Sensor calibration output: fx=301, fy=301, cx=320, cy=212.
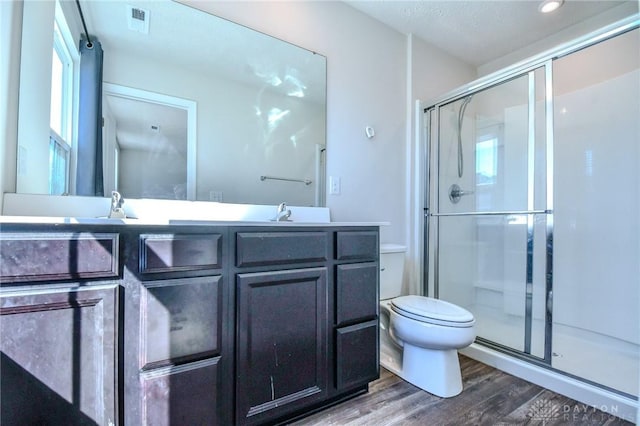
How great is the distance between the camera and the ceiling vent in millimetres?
1403

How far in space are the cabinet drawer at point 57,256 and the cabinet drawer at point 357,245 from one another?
0.88m

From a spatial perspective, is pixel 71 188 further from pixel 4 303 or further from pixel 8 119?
pixel 4 303

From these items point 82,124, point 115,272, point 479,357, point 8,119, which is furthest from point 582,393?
point 8,119

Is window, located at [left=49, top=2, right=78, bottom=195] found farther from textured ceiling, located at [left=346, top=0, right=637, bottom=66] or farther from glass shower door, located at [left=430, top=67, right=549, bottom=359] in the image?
glass shower door, located at [left=430, top=67, right=549, bottom=359]

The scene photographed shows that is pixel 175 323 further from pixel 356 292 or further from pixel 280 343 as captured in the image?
pixel 356 292

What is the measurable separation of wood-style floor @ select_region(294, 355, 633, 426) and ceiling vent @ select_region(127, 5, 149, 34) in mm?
1945

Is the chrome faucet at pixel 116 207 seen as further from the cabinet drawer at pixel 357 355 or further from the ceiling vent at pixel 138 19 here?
the cabinet drawer at pixel 357 355

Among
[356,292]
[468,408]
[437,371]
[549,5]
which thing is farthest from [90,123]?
[549,5]

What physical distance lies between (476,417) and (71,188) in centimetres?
202

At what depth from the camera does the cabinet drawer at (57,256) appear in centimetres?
81

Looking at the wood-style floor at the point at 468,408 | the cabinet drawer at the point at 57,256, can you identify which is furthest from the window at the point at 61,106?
the wood-style floor at the point at 468,408

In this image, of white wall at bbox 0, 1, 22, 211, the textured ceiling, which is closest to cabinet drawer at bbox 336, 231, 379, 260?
white wall at bbox 0, 1, 22, 211

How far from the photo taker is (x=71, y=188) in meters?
1.25

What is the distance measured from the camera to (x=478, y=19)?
2.17 meters
